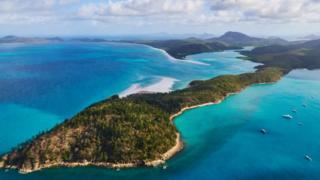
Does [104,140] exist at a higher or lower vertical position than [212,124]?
higher

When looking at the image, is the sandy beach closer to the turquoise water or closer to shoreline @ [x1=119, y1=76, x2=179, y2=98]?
shoreline @ [x1=119, y1=76, x2=179, y2=98]

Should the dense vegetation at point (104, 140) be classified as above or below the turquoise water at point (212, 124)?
above

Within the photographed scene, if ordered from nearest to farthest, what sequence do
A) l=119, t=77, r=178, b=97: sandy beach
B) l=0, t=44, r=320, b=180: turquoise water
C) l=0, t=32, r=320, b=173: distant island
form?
l=0, t=44, r=320, b=180: turquoise water < l=0, t=32, r=320, b=173: distant island < l=119, t=77, r=178, b=97: sandy beach

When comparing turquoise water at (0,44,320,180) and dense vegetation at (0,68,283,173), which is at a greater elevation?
dense vegetation at (0,68,283,173)

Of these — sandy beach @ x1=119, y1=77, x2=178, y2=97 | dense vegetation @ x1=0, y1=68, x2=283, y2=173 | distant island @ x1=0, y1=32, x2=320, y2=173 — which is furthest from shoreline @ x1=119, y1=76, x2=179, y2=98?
distant island @ x1=0, y1=32, x2=320, y2=173

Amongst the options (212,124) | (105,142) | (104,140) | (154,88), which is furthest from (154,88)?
(105,142)

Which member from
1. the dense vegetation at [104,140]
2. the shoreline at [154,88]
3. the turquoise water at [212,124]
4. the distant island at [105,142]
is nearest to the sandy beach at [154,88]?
the shoreline at [154,88]

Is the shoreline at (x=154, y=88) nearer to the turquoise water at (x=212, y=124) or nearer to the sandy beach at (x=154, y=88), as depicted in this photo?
the sandy beach at (x=154, y=88)

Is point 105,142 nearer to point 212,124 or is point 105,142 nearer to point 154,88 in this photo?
point 212,124

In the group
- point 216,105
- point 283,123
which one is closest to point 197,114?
point 216,105
